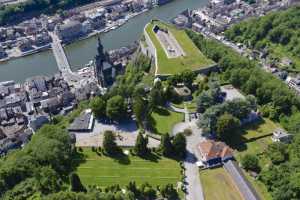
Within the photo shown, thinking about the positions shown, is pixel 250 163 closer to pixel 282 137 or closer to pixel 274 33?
pixel 282 137

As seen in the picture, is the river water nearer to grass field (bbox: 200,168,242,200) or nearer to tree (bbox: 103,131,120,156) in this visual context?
tree (bbox: 103,131,120,156)

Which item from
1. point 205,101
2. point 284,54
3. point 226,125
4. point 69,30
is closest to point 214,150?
point 226,125

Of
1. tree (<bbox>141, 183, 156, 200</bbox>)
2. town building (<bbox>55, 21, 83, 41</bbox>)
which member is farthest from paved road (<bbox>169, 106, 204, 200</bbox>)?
town building (<bbox>55, 21, 83, 41</bbox>)

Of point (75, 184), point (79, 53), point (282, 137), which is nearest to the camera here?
point (75, 184)

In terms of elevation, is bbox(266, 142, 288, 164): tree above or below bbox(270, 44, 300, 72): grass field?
above

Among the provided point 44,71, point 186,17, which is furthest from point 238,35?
point 44,71

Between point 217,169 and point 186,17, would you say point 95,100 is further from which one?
point 186,17
